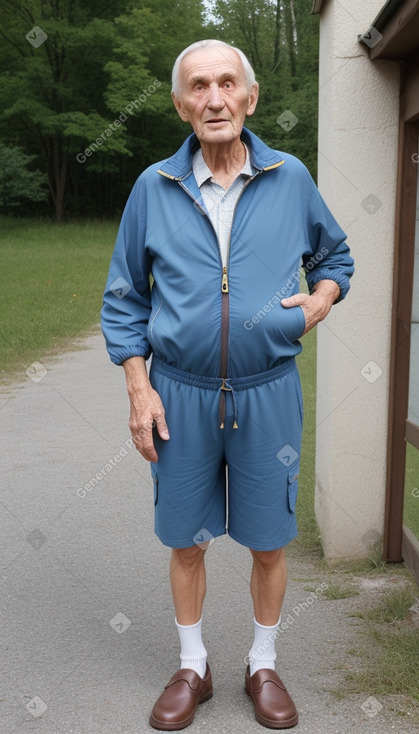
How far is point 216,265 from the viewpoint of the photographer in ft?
8.97

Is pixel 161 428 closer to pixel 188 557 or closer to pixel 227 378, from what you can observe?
pixel 227 378

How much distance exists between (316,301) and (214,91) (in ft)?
2.38

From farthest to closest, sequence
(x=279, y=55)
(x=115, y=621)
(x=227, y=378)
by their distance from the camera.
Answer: (x=279, y=55), (x=115, y=621), (x=227, y=378)

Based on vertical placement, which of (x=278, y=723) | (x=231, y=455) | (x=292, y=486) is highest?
(x=231, y=455)

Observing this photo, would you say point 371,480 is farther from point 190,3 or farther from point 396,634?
point 190,3

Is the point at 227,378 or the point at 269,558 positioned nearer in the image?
the point at 227,378

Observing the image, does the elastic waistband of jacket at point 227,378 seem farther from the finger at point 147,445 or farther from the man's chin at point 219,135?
the man's chin at point 219,135

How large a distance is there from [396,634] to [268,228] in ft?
6.02

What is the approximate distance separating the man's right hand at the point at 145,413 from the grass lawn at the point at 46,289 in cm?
712

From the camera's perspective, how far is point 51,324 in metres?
13.1

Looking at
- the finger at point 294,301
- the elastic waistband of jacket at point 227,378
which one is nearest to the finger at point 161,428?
the elastic waistband of jacket at point 227,378

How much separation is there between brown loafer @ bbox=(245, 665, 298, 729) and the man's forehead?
198 cm

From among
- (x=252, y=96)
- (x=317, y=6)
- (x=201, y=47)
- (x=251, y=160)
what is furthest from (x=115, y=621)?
(x=317, y=6)

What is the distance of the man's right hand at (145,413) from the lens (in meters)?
2.82
